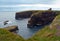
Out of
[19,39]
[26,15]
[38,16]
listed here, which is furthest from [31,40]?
[26,15]

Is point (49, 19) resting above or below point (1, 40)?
below

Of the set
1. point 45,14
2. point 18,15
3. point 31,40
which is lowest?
point 18,15

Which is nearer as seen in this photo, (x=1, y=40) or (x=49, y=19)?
(x=1, y=40)

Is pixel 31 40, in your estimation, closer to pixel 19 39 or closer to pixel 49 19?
pixel 19 39

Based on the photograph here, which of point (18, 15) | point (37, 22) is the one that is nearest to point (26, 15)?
point (18, 15)

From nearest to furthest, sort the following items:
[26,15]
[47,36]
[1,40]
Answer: [1,40], [47,36], [26,15]

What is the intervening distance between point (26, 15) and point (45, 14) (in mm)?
24937

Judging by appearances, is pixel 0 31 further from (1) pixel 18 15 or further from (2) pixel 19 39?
(1) pixel 18 15

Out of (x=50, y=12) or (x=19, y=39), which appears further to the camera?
(x=50, y=12)

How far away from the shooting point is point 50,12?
339 feet

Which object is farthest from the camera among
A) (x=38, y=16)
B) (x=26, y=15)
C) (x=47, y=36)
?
(x=26, y=15)

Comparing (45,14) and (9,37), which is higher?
(9,37)

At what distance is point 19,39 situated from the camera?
11.0 m

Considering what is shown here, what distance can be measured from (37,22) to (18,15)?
28.8 meters
